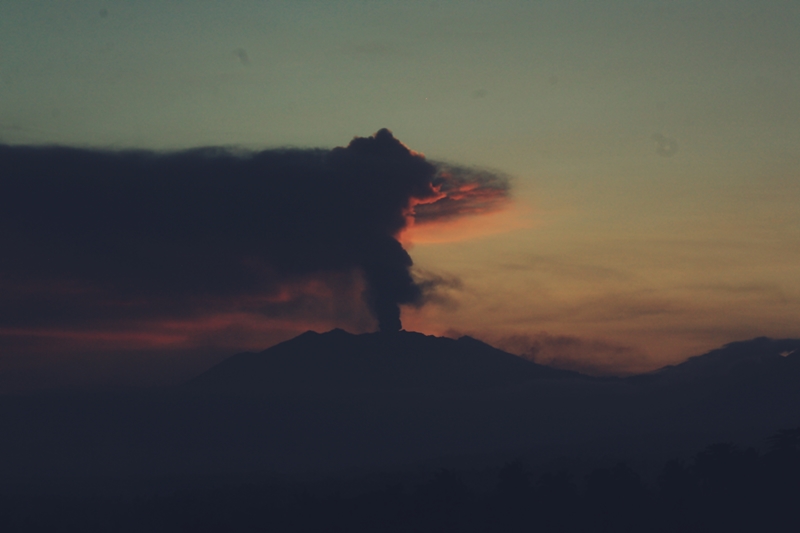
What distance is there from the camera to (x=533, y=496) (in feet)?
302

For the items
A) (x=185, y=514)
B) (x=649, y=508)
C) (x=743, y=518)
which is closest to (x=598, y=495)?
(x=649, y=508)

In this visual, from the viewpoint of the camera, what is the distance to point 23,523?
165 metres

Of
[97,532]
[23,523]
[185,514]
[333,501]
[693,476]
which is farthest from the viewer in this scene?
[23,523]

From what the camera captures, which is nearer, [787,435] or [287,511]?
[787,435]

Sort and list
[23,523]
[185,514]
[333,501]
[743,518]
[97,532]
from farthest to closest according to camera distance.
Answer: [23,523], [97,532], [185,514], [333,501], [743,518]

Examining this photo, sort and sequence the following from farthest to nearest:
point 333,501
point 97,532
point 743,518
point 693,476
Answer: point 97,532
point 333,501
point 693,476
point 743,518

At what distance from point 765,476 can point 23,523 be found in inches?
5075

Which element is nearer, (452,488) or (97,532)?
(452,488)

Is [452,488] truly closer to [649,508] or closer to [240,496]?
[649,508]

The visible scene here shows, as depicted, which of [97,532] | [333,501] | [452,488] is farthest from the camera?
[97,532]

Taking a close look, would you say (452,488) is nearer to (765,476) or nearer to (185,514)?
(765,476)

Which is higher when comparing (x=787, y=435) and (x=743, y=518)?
(x=787, y=435)

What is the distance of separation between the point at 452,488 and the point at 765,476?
2952 cm

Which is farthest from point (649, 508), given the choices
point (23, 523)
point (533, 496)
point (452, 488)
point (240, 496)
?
point (23, 523)
